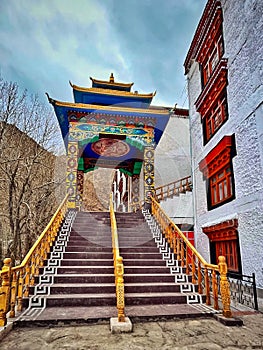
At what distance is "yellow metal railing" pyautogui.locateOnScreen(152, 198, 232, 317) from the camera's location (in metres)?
5.00

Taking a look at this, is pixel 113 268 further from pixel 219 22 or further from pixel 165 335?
pixel 219 22

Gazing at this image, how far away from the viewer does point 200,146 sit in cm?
1063

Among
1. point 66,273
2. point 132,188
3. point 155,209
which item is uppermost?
point 132,188

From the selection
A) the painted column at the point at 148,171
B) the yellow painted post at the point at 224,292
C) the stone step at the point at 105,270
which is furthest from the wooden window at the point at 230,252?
the painted column at the point at 148,171

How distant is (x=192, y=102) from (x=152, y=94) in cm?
259

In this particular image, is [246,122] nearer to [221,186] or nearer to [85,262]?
[221,186]

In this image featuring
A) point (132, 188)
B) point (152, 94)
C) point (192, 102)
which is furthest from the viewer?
point (132, 188)

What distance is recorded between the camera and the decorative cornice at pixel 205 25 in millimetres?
9234

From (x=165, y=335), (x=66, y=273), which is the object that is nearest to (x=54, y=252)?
(x=66, y=273)

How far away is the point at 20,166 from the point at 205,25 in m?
8.98

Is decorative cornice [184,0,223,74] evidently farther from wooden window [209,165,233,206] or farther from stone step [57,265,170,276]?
stone step [57,265,170,276]

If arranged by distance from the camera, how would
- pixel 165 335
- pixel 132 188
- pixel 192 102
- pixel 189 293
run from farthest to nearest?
pixel 132 188 → pixel 192 102 → pixel 189 293 → pixel 165 335

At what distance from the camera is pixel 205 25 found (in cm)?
1013

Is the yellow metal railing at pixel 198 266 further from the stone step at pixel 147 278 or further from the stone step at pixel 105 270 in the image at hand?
the stone step at pixel 105 270
